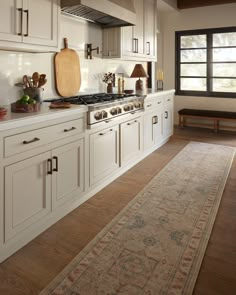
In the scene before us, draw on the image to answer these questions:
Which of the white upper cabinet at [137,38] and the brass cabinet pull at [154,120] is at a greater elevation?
the white upper cabinet at [137,38]

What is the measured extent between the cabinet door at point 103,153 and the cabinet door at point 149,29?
7.00 feet

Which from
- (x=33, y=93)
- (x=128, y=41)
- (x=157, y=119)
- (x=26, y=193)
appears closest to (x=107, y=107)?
(x=33, y=93)

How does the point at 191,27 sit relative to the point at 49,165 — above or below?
above

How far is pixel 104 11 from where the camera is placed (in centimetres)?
330

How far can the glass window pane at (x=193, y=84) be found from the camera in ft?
22.5

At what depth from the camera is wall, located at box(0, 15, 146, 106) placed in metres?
2.76

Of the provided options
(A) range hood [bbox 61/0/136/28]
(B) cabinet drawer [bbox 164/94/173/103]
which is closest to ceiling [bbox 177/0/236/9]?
(B) cabinet drawer [bbox 164/94/173/103]

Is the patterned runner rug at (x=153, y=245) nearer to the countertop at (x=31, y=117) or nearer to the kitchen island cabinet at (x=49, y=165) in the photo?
the kitchen island cabinet at (x=49, y=165)

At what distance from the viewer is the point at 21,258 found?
2023 mm

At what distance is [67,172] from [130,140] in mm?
1390

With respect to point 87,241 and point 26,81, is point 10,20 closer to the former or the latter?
point 26,81

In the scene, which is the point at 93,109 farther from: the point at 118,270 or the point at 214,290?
the point at 214,290

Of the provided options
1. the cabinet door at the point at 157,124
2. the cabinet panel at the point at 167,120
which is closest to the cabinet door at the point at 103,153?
the cabinet door at the point at 157,124

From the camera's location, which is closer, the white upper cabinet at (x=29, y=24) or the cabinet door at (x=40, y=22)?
the white upper cabinet at (x=29, y=24)
